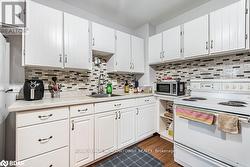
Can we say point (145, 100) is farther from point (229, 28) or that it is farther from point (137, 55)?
point (229, 28)

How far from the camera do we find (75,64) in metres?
1.91

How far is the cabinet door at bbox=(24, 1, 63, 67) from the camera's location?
154cm

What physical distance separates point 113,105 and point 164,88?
1087 mm

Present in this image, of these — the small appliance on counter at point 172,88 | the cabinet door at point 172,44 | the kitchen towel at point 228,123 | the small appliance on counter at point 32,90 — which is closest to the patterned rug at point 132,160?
the kitchen towel at point 228,123

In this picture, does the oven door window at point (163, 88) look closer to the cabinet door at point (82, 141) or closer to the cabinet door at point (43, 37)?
the cabinet door at point (82, 141)

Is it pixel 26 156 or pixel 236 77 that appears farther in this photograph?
pixel 236 77

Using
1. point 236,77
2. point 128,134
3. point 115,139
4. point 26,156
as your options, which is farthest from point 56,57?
point 236,77

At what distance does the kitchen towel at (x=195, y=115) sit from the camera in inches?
54.2

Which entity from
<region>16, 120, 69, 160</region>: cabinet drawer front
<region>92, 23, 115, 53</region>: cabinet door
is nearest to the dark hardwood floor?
<region>16, 120, 69, 160</region>: cabinet drawer front

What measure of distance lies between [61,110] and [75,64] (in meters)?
0.75

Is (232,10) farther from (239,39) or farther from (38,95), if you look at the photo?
(38,95)

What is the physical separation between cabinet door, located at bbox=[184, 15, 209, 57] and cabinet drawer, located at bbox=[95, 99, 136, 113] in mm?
1251

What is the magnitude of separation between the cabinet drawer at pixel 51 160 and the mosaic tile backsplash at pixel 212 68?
7.50 ft

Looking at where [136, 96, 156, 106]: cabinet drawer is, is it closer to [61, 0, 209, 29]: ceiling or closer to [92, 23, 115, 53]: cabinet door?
[92, 23, 115, 53]: cabinet door
